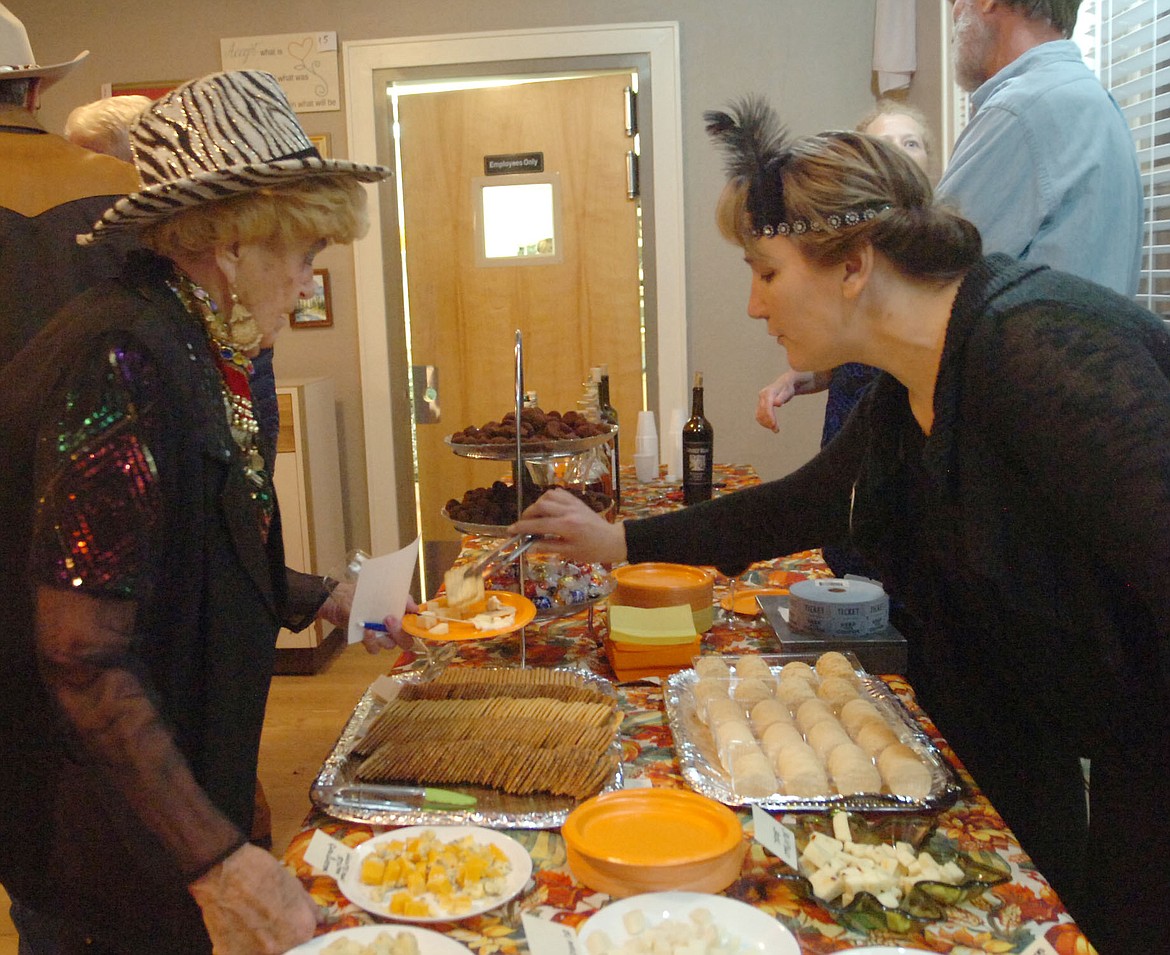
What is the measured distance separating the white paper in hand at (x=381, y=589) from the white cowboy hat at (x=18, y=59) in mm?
1226

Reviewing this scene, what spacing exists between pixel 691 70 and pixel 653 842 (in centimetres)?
376

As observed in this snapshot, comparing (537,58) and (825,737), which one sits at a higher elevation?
(537,58)

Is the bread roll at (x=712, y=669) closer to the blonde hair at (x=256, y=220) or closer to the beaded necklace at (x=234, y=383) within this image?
the beaded necklace at (x=234, y=383)

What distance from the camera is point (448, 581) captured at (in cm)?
173

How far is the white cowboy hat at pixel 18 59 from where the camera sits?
1975 millimetres

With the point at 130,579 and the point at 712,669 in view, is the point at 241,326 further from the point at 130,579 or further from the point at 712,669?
the point at 712,669

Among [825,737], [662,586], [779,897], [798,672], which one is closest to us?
[779,897]

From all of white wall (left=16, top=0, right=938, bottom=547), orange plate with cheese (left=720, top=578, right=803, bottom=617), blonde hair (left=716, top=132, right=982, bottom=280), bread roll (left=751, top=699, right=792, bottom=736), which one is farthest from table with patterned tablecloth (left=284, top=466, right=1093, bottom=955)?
white wall (left=16, top=0, right=938, bottom=547)

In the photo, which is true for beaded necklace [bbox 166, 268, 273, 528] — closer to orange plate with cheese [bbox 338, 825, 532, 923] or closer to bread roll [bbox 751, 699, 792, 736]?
orange plate with cheese [bbox 338, 825, 532, 923]

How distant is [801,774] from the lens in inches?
48.6

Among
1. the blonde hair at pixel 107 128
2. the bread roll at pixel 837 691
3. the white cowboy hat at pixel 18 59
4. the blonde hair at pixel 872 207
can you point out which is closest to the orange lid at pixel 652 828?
the bread roll at pixel 837 691

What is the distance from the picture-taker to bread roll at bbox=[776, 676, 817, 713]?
1.47 metres

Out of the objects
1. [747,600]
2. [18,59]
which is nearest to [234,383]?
[747,600]

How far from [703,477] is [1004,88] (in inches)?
50.5
